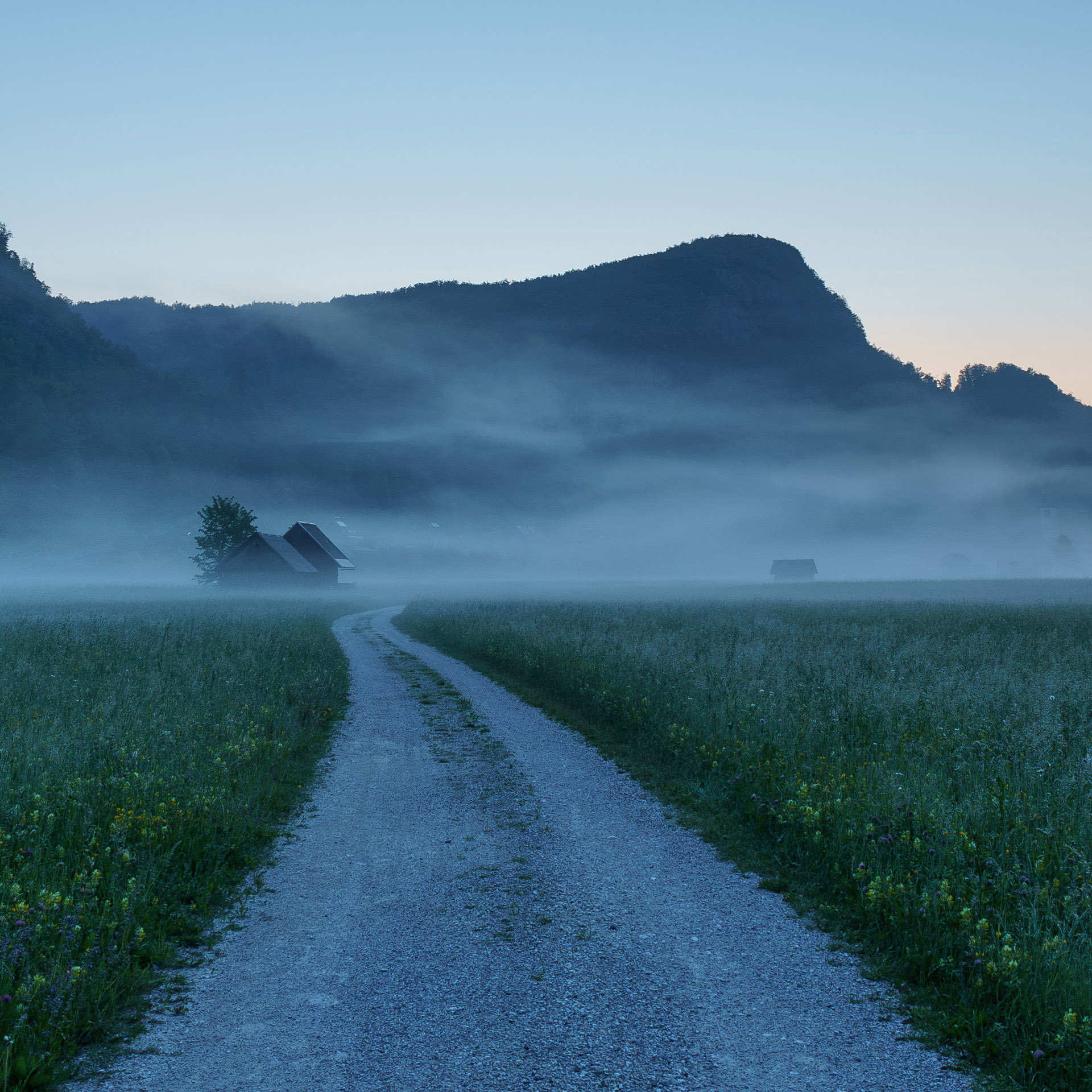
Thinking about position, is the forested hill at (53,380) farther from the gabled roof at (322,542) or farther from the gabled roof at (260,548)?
the gabled roof at (260,548)

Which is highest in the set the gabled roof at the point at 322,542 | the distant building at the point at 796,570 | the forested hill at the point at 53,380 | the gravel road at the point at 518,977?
the forested hill at the point at 53,380

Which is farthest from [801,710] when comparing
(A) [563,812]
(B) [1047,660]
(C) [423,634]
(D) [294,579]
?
(D) [294,579]

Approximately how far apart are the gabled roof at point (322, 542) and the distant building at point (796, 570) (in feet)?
279

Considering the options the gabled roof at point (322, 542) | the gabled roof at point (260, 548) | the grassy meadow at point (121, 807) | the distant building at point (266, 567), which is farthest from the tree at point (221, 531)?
the grassy meadow at point (121, 807)

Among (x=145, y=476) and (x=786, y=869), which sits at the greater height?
(x=145, y=476)

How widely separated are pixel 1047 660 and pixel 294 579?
67693mm

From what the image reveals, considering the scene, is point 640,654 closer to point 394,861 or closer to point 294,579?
point 394,861

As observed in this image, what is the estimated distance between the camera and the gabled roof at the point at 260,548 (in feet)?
242

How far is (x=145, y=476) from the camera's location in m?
166

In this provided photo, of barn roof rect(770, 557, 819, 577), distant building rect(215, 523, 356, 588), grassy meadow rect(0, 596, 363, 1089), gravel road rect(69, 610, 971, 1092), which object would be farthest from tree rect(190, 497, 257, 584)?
barn roof rect(770, 557, 819, 577)

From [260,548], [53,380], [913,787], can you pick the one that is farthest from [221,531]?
[53,380]

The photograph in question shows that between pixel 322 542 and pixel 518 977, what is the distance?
276 ft

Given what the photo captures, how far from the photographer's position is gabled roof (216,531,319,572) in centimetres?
7369

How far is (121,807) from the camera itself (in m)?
7.65
